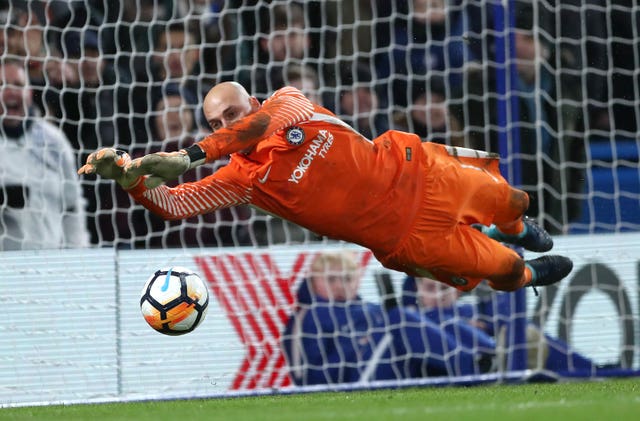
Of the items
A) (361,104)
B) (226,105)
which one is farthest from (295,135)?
(361,104)

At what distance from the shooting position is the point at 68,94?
9.21 metres

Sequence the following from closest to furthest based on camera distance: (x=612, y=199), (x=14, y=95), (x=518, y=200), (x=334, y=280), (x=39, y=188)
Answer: (x=518, y=200) → (x=334, y=280) → (x=39, y=188) → (x=14, y=95) → (x=612, y=199)

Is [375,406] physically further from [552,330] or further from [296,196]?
[552,330]

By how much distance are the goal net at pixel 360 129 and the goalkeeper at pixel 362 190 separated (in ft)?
4.17

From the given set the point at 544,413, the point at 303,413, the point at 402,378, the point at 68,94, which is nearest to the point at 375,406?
the point at 303,413

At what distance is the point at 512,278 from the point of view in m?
7.27

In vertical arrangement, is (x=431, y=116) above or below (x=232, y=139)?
below

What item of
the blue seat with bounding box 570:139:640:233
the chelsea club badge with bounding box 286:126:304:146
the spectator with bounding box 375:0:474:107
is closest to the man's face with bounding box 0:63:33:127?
the spectator with bounding box 375:0:474:107

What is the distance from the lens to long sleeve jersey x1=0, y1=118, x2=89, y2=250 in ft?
28.8

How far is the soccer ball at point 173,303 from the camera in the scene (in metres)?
6.70

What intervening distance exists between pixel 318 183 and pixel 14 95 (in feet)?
11.0

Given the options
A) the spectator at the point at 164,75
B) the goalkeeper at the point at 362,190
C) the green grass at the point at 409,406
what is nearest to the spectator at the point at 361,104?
the spectator at the point at 164,75

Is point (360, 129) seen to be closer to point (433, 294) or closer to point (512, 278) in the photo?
point (433, 294)

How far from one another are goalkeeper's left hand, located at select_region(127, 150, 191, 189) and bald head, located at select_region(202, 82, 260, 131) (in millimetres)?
830
